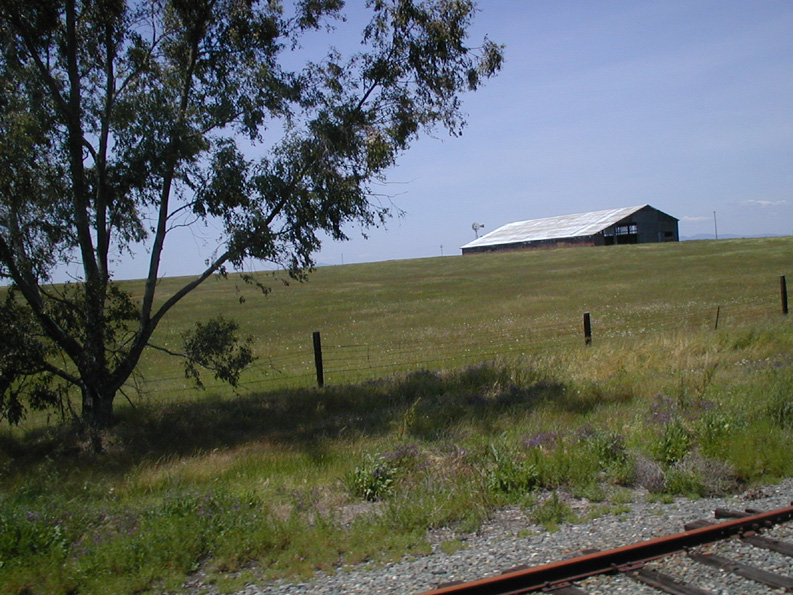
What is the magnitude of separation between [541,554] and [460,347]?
670 inches

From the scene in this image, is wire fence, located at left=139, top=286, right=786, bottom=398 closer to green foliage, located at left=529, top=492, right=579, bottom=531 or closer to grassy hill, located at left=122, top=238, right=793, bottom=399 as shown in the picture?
grassy hill, located at left=122, top=238, right=793, bottom=399

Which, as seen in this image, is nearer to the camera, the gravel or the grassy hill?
the gravel

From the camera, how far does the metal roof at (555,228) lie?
9012 cm

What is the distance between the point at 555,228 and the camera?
320 ft

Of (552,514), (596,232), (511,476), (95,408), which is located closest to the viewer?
(552,514)

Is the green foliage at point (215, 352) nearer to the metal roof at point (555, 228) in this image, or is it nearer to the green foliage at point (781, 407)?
the green foliage at point (781, 407)

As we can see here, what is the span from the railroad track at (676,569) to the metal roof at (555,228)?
84632mm

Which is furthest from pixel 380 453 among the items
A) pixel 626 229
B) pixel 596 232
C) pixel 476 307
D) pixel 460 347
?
pixel 626 229

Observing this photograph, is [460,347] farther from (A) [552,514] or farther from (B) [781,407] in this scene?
(A) [552,514]

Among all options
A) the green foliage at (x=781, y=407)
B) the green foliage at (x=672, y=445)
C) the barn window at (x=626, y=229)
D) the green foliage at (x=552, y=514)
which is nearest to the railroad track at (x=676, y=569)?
the green foliage at (x=552, y=514)

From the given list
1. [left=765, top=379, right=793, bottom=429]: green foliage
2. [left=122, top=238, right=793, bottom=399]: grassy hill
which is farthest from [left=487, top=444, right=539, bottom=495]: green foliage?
[left=122, top=238, right=793, bottom=399]: grassy hill

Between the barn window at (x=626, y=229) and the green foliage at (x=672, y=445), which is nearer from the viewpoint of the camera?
the green foliage at (x=672, y=445)

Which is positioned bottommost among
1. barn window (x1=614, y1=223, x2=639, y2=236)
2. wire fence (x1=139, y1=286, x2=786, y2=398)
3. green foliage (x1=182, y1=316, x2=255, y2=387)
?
wire fence (x1=139, y1=286, x2=786, y2=398)

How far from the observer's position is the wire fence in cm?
Answer: 1883
